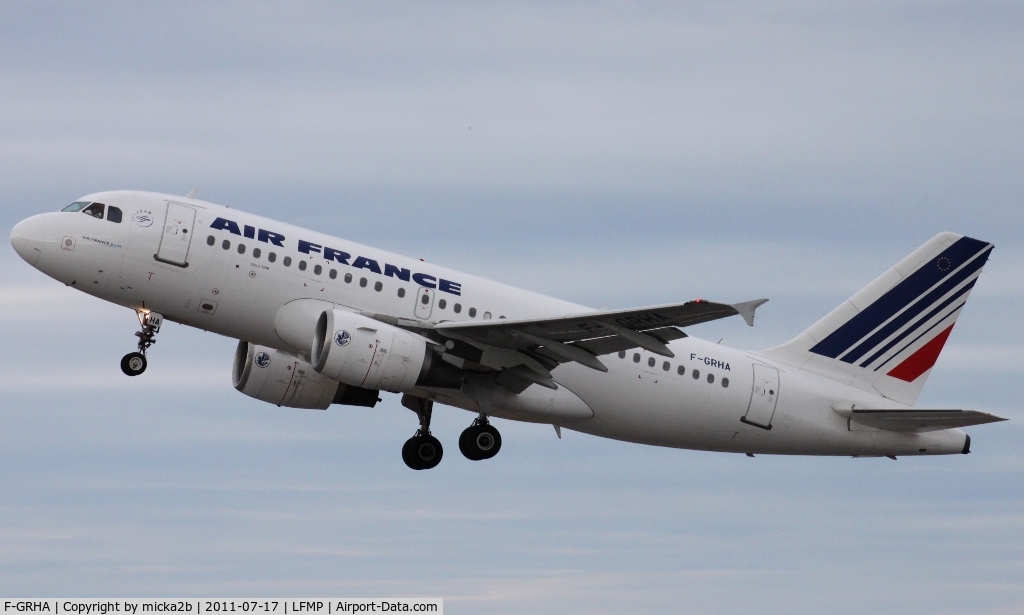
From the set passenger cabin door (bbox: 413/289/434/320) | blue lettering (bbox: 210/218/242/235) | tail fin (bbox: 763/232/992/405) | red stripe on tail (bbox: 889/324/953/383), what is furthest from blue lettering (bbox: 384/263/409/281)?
red stripe on tail (bbox: 889/324/953/383)

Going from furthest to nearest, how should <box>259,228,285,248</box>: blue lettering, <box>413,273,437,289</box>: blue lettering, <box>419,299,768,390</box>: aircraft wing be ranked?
1. <box>413,273,437,289</box>: blue lettering
2. <box>259,228,285,248</box>: blue lettering
3. <box>419,299,768,390</box>: aircraft wing

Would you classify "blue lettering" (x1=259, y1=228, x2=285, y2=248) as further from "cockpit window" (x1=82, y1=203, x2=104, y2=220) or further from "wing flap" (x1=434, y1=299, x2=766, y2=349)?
"wing flap" (x1=434, y1=299, x2=766, y2=349)

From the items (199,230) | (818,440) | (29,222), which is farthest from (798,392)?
(29,222)

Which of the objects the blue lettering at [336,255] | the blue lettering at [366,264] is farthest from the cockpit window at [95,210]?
the blue lettering at [366,264]

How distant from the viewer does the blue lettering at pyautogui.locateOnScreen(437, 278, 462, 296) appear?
39.3 metres

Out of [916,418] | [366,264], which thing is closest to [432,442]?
[366,264]

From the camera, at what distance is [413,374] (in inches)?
1474

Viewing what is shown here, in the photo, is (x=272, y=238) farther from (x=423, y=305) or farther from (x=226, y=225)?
(x=423, y=305)

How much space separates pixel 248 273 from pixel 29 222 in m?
5.80

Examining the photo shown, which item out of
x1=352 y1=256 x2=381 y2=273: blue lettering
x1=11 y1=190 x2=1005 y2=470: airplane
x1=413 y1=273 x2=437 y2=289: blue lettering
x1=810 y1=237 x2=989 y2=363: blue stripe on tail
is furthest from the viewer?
x1=810 y1=237 x2=989 y2=363: blue stripe on tail

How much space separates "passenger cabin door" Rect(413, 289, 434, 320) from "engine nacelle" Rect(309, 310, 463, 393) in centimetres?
135

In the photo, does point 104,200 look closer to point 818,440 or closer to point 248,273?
point 248,273

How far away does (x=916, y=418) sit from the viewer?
41.6 m

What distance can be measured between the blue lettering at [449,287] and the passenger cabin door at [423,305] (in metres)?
0.47
